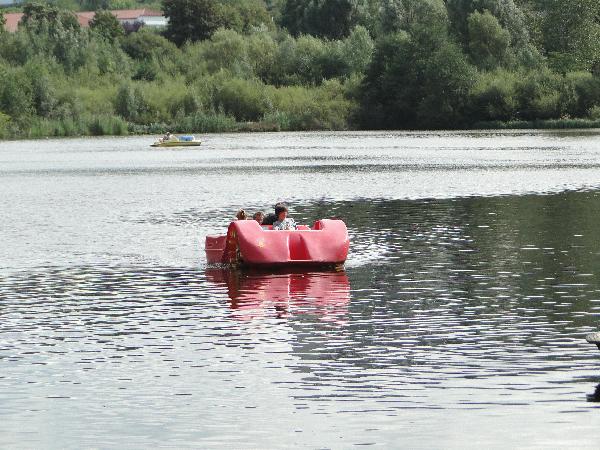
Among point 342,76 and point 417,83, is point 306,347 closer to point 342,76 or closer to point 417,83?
point 417,83

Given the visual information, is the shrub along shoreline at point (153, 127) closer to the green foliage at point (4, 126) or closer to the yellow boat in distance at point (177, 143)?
the green foliage at point (4, 126)

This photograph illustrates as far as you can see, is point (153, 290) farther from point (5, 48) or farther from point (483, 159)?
point (5, 48)

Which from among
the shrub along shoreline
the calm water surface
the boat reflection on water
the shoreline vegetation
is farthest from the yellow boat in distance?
the boat reflection on water

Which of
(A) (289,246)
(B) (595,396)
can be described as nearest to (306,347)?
(B) (595,396)

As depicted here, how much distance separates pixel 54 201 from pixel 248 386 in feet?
111

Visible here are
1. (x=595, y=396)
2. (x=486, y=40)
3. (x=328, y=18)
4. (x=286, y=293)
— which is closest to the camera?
(x=595, y=396)

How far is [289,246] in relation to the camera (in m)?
26.3

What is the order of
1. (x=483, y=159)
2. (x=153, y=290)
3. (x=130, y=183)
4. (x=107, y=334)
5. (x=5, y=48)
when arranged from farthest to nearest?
(x=5, y=48) < (x=483, y=159) < (x=130, y=183) < (x=153, y=290) < (x=107, y=334)

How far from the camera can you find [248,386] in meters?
15.7

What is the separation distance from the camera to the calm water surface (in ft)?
45.6

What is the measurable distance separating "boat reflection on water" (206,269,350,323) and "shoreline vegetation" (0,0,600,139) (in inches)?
3601

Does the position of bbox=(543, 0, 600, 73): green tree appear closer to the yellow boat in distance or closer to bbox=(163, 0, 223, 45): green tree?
bbox=(163, 0, 223, 45): green tree

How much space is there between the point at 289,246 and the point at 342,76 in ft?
352

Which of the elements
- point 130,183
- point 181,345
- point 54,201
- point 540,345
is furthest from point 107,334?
point 130,183
